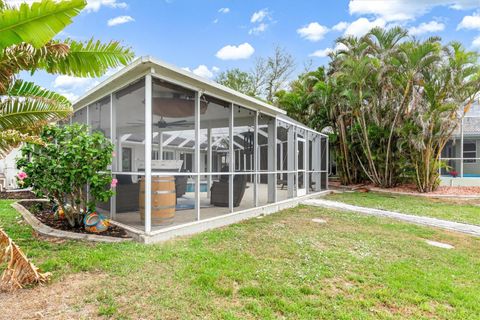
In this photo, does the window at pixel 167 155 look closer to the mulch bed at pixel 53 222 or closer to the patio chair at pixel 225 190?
the patio chair at pixel 225 190

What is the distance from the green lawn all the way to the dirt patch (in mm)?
54

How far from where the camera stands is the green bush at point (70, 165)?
543 cm

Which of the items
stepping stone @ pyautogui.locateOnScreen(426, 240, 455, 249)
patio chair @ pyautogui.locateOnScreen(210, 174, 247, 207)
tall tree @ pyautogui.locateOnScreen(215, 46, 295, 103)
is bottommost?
stepping stone @ pyautogui.locateOnScreen(426, 240, 455, 249)

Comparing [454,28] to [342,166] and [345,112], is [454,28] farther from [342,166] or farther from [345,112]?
[342,166]

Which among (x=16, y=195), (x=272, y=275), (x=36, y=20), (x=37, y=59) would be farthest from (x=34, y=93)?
(x=16, y=195)

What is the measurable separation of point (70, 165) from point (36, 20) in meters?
3.05

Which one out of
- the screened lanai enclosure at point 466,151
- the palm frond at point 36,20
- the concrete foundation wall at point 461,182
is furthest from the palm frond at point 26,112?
the screened lanai enclosure at point 466,151

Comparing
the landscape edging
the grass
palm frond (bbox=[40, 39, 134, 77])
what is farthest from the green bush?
the grass

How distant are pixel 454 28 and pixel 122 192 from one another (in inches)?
769

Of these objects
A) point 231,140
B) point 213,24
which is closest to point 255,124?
point 231,140

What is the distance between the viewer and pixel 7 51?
382 centimetres

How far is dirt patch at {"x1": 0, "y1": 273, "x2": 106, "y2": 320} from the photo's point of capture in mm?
2959

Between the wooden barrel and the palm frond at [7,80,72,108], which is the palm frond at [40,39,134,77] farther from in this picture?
the wooden barrel

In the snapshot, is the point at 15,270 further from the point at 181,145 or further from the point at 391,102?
the point at 391,102
